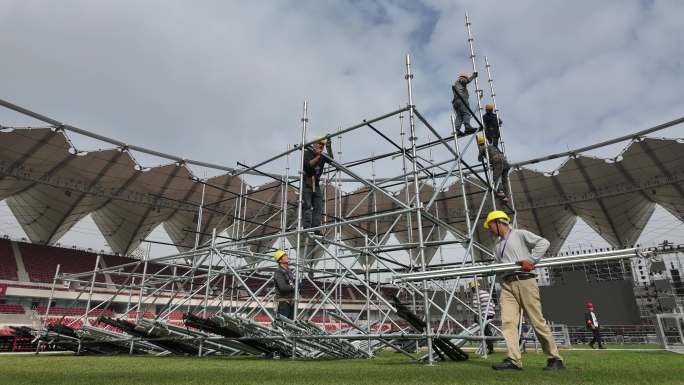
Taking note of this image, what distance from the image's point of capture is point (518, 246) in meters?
4.26

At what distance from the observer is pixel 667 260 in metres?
21.6

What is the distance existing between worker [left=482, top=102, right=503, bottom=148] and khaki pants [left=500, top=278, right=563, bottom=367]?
18.6 feet

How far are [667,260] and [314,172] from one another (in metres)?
23.2

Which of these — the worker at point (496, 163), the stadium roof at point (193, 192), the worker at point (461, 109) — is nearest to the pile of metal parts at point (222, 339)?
the worker at point (496, 163)

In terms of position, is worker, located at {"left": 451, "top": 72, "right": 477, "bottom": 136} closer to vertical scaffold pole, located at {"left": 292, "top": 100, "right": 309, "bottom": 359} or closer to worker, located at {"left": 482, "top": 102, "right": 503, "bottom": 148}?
worker, located at {"left": 482, "top": 102, "right": 503, "bottom": 148}

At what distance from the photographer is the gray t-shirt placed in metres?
4.13

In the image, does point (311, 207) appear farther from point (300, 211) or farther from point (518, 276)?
point (518, 276)

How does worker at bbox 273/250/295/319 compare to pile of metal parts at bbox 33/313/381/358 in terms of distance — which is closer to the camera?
pile of metal parts at bbox 33/313/381/358

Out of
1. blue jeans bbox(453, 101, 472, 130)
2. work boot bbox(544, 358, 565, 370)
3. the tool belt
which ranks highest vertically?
blue jeans bbox(453, 101, 472, 130)

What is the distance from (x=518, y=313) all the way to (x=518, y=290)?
0.27m

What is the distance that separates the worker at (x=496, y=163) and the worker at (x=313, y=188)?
11.7ft

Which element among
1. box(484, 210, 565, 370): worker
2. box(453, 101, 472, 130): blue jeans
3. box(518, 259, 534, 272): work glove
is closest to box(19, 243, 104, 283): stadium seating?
box(453, 101, 472, 130): blue jeans

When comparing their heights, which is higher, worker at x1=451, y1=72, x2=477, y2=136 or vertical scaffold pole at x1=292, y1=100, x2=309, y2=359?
worker at x1=451, y1=72, x2=477, y2=136

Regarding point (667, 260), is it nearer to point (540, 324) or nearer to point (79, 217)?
point (540, 324)
